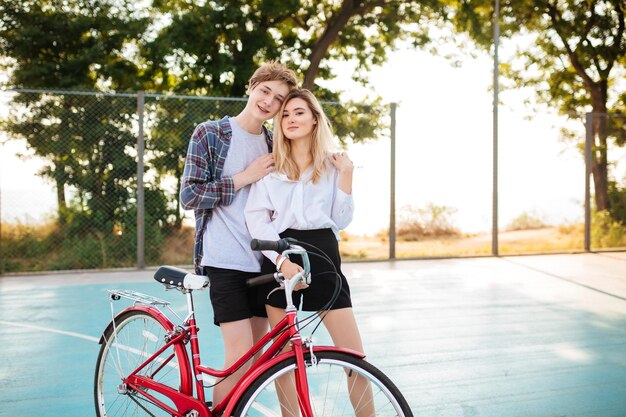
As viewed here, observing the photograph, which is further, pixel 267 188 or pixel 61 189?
pixel 61 189


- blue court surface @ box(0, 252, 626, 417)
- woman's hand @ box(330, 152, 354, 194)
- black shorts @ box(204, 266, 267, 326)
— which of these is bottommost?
blue court surface @ box(0, 252, 626, 417)

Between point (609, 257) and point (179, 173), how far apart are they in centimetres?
658

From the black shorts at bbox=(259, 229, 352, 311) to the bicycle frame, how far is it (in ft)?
0.68

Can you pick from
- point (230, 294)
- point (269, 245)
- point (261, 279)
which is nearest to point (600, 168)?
point (230, 294)

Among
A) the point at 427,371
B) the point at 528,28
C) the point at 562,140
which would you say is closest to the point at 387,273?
the point at 427,371

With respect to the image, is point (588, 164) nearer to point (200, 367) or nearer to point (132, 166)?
point (132, 166)

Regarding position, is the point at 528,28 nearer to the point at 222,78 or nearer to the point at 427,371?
the point at 222,78

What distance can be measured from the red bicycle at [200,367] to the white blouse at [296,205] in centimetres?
12

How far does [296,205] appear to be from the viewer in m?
2.88

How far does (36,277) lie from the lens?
8820 mm

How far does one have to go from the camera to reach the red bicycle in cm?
245

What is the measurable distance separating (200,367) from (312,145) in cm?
99

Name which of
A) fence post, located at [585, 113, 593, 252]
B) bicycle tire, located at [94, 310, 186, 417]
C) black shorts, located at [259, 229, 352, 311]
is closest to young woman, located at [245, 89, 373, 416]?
black shorts, located at [259, 229, 352, 311]

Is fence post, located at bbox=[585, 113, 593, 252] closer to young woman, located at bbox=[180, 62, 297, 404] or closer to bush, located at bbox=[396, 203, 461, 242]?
bush, located at bbox=[396, 203, 461, 242]
